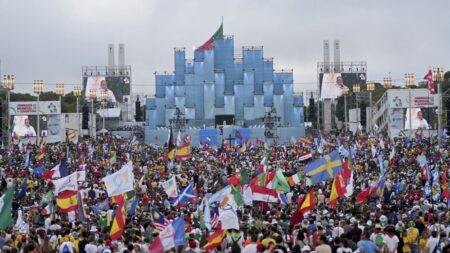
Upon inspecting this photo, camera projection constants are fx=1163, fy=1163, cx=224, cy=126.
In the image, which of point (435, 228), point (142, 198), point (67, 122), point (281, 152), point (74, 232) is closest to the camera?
point (435, 228)

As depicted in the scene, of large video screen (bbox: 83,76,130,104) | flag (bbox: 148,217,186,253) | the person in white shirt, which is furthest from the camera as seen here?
large video screen (bbox: 83,76,130,104)

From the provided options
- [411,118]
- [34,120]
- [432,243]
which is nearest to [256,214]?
[432,243]

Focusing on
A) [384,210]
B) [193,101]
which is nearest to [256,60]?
[193,101]

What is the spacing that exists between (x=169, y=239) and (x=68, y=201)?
9850 millimetres

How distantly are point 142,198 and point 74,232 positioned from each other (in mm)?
12865

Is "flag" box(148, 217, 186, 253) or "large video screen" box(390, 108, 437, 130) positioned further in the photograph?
"large video screen" box(390, 108, 437, 130)

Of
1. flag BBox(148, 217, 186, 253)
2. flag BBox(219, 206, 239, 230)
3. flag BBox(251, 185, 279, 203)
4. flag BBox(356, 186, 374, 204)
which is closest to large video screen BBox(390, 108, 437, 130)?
flag BBox(356, 186, 374, 204)

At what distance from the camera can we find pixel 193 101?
95.2 metres

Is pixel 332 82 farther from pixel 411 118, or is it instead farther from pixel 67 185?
pixel 67 185

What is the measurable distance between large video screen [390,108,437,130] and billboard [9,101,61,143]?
24.3 metres

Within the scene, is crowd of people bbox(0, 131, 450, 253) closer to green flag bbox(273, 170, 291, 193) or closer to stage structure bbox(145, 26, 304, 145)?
green flag bbox(273, 170, 291, 193)

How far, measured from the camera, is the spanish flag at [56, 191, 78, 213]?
26.0m

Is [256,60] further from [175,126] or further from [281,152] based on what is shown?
[281,152]

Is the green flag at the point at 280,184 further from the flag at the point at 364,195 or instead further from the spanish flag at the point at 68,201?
the spanish flag at the point at 68,201
